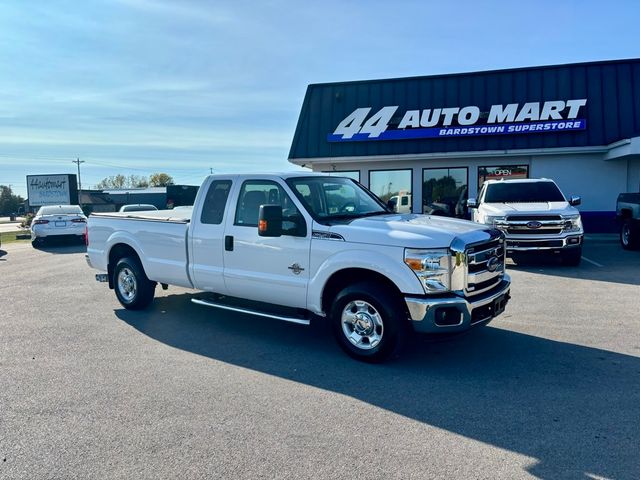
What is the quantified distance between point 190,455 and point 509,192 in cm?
1041

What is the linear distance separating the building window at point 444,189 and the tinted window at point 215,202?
12502 mm

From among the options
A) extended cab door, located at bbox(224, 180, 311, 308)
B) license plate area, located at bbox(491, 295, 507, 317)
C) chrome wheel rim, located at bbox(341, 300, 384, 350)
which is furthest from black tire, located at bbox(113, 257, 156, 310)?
license plate area, located at bbox(491, 295, 507, 317)

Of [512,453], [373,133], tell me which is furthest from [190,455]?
[373,133]

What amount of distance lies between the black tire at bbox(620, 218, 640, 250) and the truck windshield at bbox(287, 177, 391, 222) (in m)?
9.35

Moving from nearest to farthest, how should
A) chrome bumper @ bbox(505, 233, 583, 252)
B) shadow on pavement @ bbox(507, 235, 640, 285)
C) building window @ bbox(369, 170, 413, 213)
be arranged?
1. shadow on pavement @ bbox(507, 235, 640, 285)
2. chrome bumper @ bbox(505, 233, 583, 252)
3. building window @ bbox(369, 170, 413, 213)

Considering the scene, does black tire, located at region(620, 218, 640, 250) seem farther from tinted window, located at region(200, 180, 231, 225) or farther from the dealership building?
tinted window, located at region(200, 180, 231, 225)

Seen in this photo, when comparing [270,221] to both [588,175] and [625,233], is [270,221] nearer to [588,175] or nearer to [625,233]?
[625,233]

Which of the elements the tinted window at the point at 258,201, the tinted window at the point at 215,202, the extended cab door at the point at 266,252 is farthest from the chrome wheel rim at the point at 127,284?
the tinted window at the point at 258,201

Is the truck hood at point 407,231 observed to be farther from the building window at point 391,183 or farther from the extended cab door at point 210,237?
the building window at point 391,183

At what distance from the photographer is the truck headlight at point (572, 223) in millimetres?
10414

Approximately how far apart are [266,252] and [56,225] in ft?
49.9

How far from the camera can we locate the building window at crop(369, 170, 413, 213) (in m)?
18.4

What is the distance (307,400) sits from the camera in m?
4.27

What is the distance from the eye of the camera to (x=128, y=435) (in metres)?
3.70
